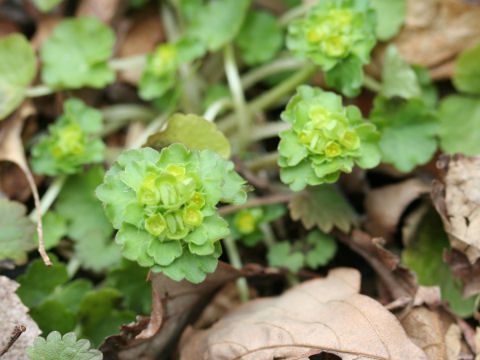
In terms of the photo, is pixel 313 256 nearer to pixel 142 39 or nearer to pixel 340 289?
pixel 340 289

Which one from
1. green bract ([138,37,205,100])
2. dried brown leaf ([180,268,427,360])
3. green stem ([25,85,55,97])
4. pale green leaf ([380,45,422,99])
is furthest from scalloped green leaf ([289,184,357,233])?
green stem ([25,85,55,97])

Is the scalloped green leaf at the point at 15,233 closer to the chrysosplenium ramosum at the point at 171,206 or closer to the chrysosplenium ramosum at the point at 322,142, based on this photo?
the chrysosplenium ramosum at the point at 171,206

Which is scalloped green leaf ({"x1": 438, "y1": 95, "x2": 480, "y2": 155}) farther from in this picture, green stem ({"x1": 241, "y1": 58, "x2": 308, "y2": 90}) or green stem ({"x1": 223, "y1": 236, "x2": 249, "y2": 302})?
green stem ({"x1": 223, "y1": 236, "x2": 249, "y2": 302})

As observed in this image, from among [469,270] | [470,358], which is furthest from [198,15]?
[470,358]

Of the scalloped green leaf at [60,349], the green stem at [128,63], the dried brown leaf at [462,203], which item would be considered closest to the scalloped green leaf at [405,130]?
the dried brown leaf at [462,203]

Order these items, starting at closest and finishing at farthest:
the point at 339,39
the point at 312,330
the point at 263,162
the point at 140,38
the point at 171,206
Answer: the point at 171,206 → the point at 312,330 → the point at 339,39 → the point at 263,162 → the point at 140,38

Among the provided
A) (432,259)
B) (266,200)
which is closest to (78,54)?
(266,200)

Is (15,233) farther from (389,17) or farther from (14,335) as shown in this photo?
(389,17)
